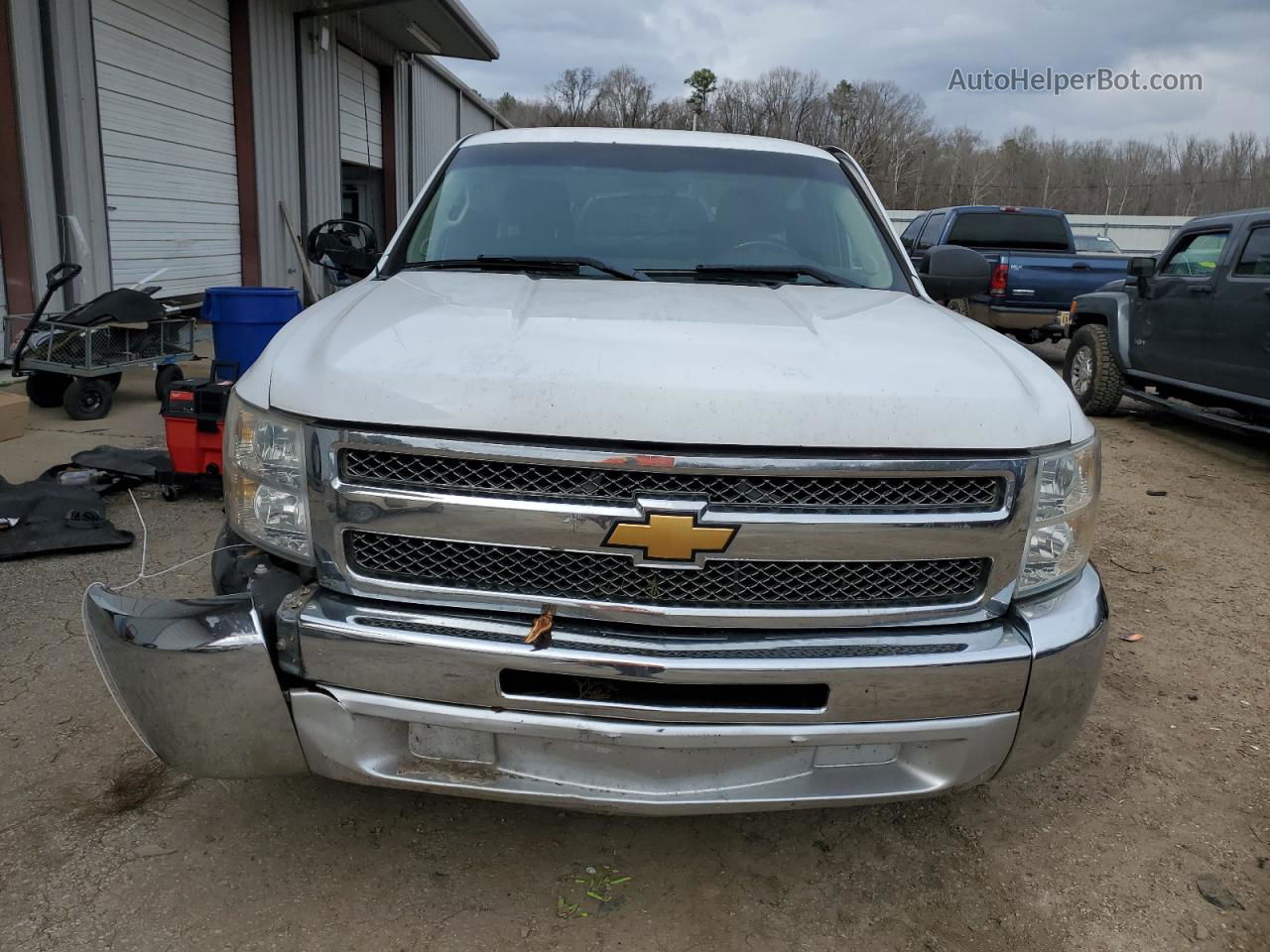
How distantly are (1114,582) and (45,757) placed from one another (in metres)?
4.45

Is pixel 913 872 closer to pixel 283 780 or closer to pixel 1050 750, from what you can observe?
pixel 1050 750

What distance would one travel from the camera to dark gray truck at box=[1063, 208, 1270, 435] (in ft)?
22.4

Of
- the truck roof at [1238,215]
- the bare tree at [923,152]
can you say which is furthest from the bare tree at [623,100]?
the truck roof at [1238,215]

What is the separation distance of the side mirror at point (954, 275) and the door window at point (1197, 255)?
4.85m

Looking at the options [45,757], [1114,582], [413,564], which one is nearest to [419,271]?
[413,564]

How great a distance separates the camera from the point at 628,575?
1.95 metres

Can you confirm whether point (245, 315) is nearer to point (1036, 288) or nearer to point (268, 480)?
point (268, 480)

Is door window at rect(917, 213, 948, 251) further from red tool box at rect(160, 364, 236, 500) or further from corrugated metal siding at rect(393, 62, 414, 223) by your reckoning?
red tool box at rect(160, 364, 236, 500)

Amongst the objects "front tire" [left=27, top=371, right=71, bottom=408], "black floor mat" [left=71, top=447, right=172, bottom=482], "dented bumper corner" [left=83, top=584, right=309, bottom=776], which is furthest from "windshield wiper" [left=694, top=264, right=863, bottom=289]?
"front tire" [left=27, top=371, right=71, bottom=408]

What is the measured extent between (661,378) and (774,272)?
4.33ft

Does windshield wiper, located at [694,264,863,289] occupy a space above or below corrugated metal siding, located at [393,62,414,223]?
below

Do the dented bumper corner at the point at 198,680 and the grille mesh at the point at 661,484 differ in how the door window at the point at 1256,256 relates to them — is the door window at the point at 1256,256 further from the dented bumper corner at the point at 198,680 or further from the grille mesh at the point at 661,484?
the dented bumper corner at the point at 198,680

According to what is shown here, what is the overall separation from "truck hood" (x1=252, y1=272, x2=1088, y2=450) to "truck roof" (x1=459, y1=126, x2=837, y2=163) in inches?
57.9

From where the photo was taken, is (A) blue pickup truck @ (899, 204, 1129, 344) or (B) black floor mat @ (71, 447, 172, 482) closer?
(B) black floor mat @ (71, 447, 172, 482)
